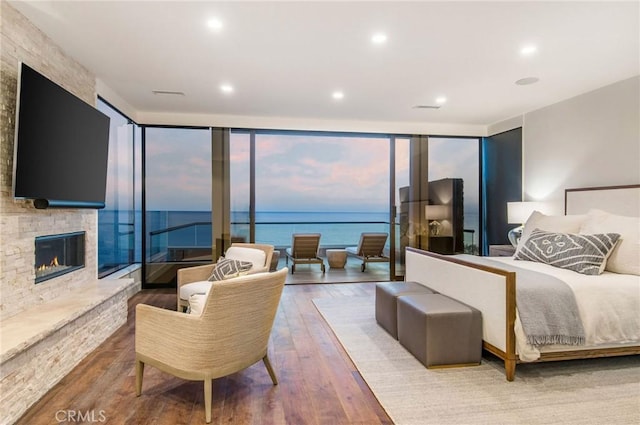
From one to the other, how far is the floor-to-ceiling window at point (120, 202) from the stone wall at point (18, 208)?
3.51ft

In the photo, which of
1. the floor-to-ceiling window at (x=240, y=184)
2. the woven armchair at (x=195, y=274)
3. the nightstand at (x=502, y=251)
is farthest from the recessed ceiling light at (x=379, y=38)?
the nightstand at (x=502, y=251)

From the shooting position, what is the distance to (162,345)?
2.15 m

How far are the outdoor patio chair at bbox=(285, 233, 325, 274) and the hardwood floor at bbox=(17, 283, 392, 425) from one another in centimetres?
334

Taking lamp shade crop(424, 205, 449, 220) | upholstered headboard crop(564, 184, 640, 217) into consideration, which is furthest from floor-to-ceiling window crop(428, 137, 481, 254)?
upholstered headboard crop(564, 184, 640, 217)

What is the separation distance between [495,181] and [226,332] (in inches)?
219

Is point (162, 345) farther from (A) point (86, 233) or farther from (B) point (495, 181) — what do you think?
(B) point (495, 181)

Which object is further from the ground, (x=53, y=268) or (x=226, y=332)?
(x=53, y=268)

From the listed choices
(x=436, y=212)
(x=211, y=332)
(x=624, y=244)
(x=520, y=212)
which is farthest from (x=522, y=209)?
(x=211, y=332)

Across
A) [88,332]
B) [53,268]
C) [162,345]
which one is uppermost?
[53,268]

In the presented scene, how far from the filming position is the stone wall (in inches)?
97.4

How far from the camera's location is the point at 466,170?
632cm

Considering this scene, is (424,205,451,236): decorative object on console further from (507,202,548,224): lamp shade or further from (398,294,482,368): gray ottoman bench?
(398,294,482,368): gray ottoman bench

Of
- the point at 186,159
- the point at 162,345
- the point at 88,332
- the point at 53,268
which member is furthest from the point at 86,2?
the point at 186,159

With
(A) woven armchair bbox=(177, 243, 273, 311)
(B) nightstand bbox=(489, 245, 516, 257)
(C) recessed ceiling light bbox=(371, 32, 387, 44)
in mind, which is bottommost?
(A) woven armchair bbox=(177, 243, 273, 311)
